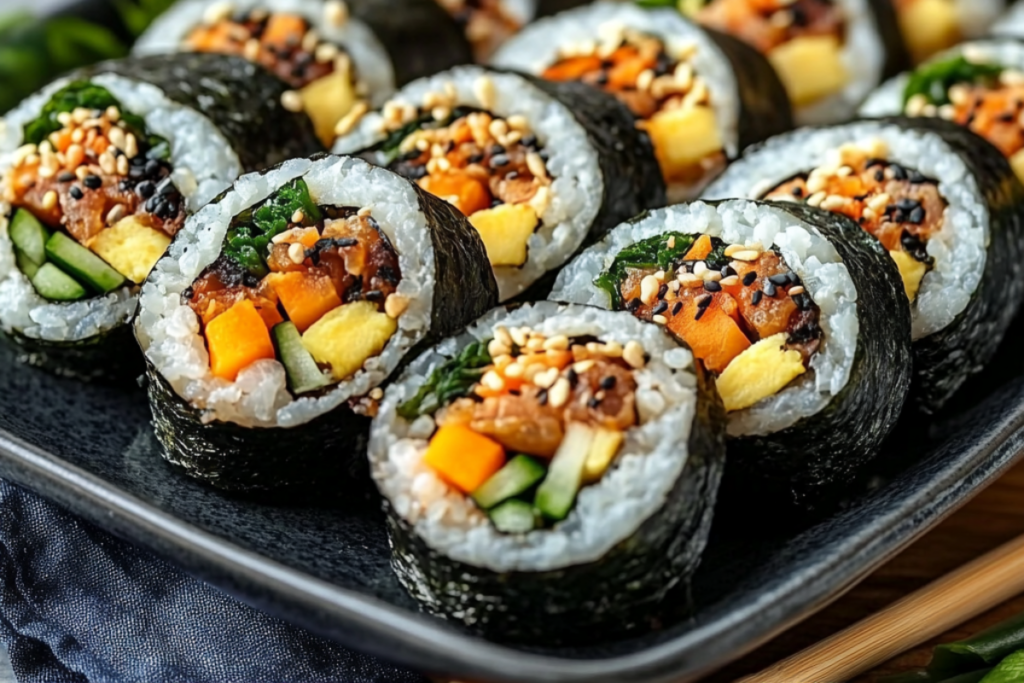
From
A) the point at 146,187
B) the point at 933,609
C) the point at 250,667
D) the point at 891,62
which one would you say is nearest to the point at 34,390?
the point at 146,187

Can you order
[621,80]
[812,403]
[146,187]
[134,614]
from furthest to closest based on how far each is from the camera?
[621,80] < [146,187] < [134,614] < [812,403]

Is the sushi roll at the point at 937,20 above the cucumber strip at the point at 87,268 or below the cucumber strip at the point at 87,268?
above

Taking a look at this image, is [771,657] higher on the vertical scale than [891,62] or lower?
lower

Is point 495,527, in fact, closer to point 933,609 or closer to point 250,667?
point 250,667

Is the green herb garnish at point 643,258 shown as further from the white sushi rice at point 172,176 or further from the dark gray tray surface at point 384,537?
the white sushi rice at point 172,176

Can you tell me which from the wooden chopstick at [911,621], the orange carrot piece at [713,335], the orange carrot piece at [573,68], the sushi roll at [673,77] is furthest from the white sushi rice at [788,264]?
the orange carrot piece at [573,68]

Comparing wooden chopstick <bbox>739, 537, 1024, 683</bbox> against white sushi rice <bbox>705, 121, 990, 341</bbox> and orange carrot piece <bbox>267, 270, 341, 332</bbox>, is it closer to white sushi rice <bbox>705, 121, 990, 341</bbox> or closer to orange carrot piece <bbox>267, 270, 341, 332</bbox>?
white sushi rice <bbox>705, 121, 990, 341</bbox>

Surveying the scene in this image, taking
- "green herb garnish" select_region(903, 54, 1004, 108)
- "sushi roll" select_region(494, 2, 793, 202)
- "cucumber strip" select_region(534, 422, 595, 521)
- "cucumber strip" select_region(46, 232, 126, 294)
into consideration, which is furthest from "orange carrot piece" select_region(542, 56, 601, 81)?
"cucumber strip" select_region(534, 422, 595, 521)

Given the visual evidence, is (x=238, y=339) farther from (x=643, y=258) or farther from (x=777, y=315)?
(x=777, y=315)
